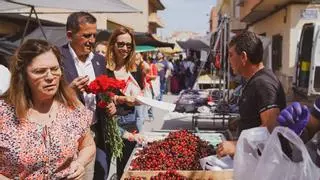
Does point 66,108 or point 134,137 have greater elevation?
point 66,108

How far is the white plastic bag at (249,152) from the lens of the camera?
2.55 m

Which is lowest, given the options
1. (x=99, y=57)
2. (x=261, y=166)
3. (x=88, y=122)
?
(x=261, y=166)

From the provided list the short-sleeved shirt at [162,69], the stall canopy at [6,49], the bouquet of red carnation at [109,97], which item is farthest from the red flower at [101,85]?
the short-sleeved shirt at [162,69]

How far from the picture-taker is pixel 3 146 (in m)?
2.37

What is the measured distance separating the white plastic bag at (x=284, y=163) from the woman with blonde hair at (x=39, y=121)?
988mm

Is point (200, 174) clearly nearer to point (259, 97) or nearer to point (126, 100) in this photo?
point (259, 97)

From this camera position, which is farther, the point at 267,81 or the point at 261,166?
the point at 267,81

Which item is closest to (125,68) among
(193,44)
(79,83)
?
(79,83)

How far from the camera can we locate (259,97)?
3.14 m

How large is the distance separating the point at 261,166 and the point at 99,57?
193 centimetres

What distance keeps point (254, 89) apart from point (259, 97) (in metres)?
0.07

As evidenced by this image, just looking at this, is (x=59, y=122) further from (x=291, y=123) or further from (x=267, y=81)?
(x=267, y=81)

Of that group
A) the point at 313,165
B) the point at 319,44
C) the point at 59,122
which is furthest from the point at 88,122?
the point at 319,44

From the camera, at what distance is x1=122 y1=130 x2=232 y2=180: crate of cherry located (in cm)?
358
